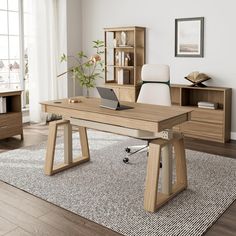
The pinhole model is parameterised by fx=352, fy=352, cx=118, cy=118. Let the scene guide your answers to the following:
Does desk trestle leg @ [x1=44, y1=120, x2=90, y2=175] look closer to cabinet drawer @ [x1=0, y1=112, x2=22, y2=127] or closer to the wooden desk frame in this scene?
the wooden desk frame

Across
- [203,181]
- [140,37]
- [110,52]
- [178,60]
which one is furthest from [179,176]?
[110,52]

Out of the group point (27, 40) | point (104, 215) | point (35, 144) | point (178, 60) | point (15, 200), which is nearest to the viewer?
point (104, 215)

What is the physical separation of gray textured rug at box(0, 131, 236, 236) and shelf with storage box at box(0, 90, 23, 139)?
2.00ft

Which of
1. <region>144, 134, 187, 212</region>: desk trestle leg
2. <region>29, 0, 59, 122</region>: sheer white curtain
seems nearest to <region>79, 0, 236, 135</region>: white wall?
<region>29, 0, 59, 122</region>: sheer white curtain

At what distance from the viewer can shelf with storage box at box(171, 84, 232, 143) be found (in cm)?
520

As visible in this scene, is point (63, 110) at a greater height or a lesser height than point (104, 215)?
greater

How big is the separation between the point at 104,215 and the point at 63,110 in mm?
1276

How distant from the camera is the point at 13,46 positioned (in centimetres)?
643

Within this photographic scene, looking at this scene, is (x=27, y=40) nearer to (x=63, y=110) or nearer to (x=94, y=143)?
(x=94, y=143)

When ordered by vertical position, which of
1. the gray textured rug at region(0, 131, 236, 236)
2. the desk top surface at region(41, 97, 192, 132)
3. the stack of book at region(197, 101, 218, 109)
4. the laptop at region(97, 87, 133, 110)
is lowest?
the gray textured rug at region(0, 131, 236, 236)

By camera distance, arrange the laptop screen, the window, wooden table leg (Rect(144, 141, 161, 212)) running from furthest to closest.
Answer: the window, the laptop screen, wooden table leg (Rect(144, 141, 161, 212))

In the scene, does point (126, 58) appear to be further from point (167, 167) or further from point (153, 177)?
point (153, 177)

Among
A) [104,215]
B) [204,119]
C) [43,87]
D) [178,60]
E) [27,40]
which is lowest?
[104,215]

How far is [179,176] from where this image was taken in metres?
3.50
